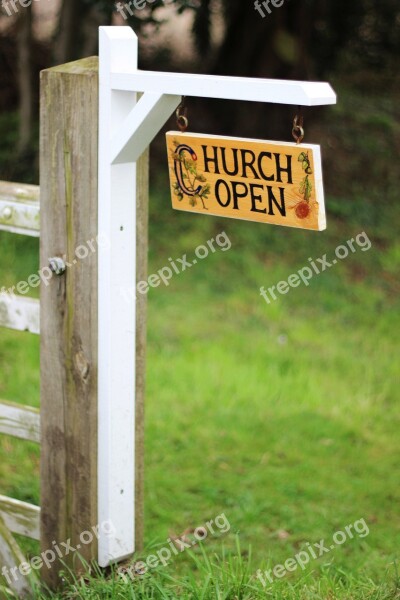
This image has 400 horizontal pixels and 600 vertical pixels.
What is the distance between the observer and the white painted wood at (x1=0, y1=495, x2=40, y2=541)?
9.97ft

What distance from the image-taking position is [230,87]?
2324 mm

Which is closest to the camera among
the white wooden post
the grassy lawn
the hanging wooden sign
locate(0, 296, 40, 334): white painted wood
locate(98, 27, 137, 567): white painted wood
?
the hanging wooden sign

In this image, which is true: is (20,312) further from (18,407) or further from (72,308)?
(18,407)

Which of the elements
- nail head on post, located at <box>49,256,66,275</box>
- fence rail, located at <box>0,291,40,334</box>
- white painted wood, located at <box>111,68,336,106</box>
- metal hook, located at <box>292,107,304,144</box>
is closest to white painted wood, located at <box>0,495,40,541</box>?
fence rail, located at <box>0,291,40,334</box>

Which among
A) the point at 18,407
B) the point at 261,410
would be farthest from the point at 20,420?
the point at 261,410

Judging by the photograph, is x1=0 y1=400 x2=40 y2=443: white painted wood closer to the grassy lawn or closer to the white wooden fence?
the white wooden fence

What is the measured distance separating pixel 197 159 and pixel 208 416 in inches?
105

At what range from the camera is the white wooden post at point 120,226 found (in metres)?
2.48

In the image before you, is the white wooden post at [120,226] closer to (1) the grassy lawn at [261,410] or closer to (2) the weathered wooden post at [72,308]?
(2) the weathered wooden post at [72,308]

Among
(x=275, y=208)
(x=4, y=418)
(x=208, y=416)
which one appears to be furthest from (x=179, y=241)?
(x=275, y=208)

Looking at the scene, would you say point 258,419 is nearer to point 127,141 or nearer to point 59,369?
point 59,369

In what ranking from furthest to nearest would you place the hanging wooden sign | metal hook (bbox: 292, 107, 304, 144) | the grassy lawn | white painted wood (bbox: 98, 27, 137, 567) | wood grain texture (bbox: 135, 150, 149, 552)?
1. the grassy lawn
2. wood grain texture (bbox: 135, 150, 149, 552)
3. white painted wood (bbox: 98, 27, 137, 567)
4. the hanging wooden sign
5. metal hook (bbox: 292, 107, 304, 144)

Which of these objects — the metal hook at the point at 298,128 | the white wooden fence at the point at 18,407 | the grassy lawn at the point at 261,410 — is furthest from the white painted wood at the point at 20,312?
the metal hook at the point at 298,128

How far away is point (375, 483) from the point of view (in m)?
4.37
